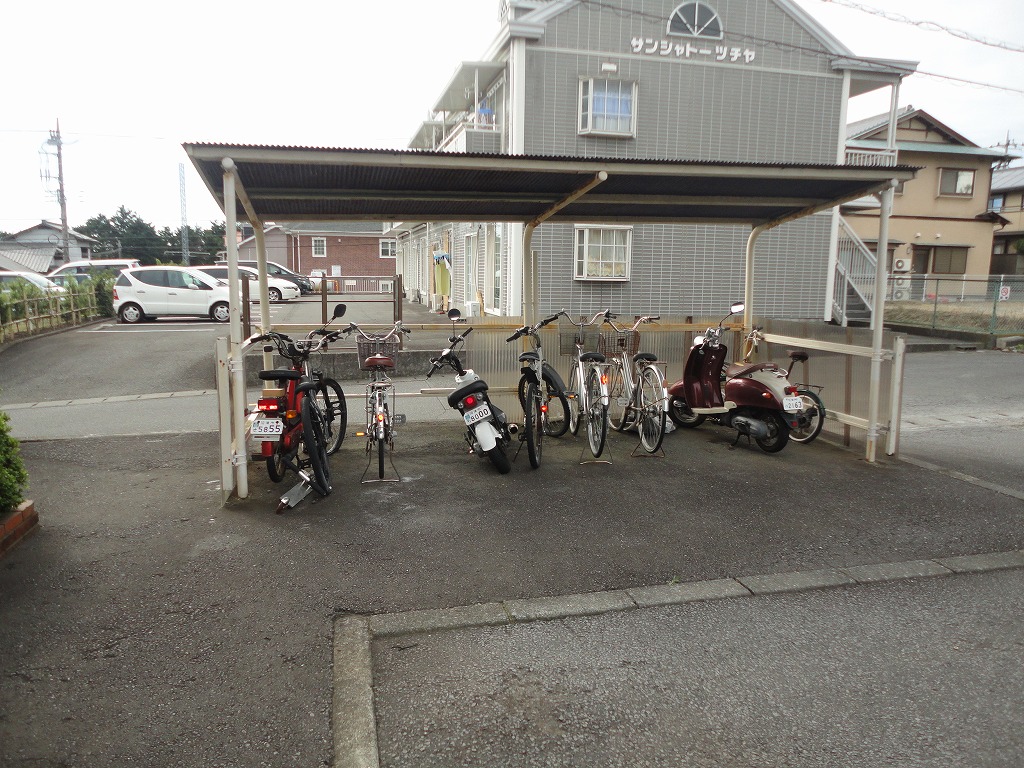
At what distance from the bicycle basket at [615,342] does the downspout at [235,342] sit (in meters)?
3.55

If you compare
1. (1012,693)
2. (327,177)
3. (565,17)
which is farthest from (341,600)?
(565,17)

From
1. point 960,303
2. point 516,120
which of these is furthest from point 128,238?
point 960,303

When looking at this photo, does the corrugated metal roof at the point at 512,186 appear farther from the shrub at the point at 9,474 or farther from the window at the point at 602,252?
the window at the point at 602,252

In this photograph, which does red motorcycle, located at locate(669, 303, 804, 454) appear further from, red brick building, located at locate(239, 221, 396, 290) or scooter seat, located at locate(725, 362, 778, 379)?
red brick building, located at locate(239, 221, 396, 290)

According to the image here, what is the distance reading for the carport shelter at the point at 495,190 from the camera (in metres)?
5.53

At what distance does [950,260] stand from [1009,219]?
46.2 ft

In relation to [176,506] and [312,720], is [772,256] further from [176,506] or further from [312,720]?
[312,720]

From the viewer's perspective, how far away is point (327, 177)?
6441 millimetres

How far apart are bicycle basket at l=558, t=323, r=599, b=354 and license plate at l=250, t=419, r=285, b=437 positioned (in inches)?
129

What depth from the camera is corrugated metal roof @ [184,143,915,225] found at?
5.80m

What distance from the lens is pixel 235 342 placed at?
5410 millimetres

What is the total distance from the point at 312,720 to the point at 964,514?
4796 mm

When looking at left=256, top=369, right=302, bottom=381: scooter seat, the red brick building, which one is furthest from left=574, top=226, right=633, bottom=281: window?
the red brick building

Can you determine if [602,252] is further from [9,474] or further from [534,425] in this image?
[9,474]
